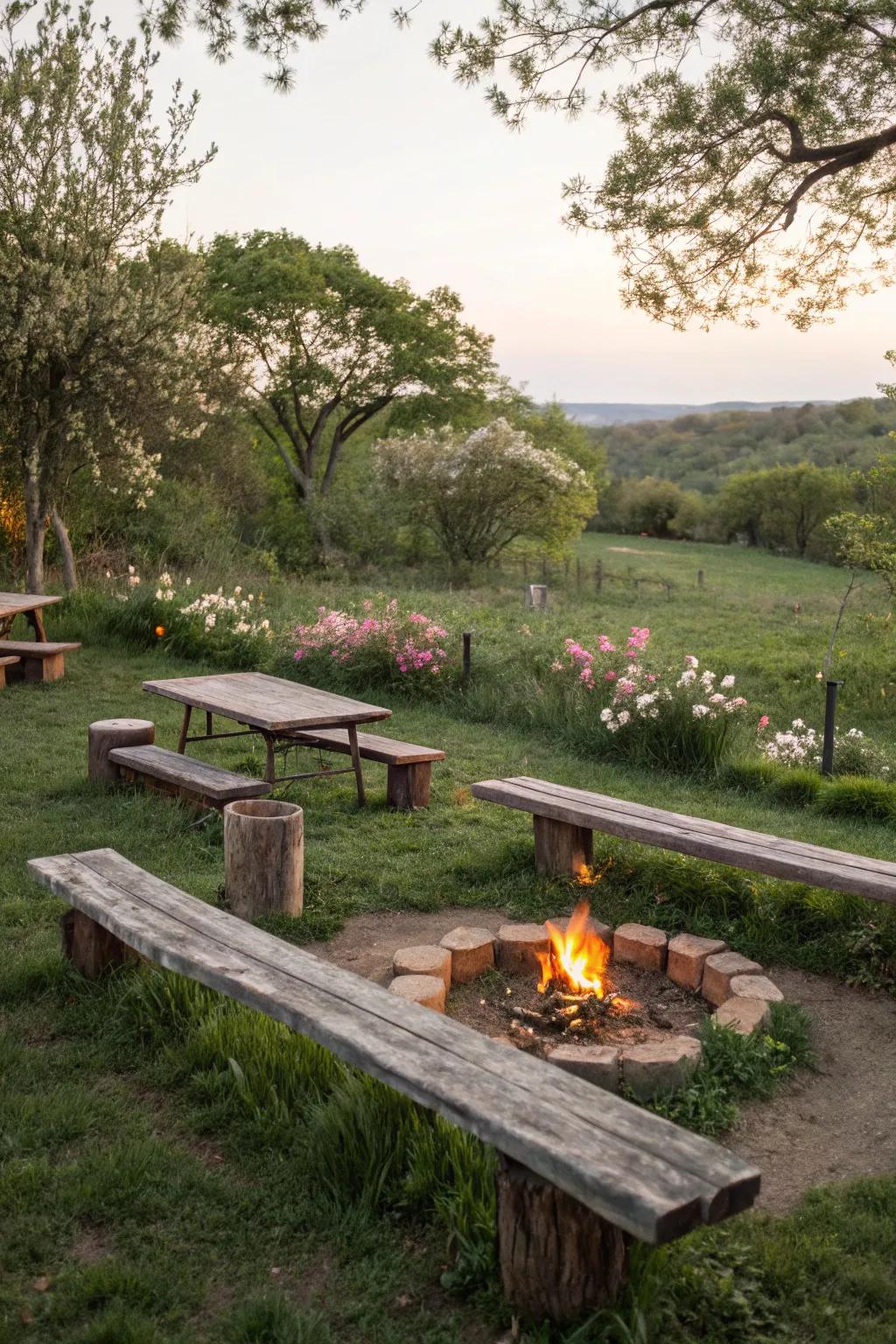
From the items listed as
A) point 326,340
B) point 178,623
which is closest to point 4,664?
point 178,623

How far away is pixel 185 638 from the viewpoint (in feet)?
38.7

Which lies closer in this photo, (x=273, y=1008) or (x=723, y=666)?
(x=273, y=1008)

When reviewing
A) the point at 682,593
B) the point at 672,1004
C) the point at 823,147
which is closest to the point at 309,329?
the point at 682,593

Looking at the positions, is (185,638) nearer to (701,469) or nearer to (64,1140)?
(64,1140)

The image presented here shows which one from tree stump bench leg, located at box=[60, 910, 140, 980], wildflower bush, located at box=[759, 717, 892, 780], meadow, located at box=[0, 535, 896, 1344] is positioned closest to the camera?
meadow, located at box=[0, 535, 896, 1344]

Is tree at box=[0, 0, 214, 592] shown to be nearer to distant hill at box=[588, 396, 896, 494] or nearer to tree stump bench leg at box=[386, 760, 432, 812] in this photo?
tree stump bench leg at box=[386, 760, 432, 812]

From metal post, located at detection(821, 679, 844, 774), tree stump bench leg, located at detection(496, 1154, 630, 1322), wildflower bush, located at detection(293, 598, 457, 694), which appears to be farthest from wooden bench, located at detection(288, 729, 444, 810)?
tree stump bench leg, located at detection(496, 1154, 630, 1322)

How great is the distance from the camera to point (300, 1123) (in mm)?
3102

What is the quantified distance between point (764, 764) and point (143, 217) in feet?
35.8

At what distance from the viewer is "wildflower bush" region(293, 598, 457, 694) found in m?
9.97

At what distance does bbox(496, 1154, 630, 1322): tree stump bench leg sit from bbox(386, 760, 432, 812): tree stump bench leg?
4273mm

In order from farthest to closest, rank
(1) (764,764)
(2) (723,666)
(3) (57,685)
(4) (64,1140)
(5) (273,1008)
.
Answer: (2) (723,666)
(3) (57,685)
(1) (764,764)
(4) (64,1140)
(5) (273,1008)

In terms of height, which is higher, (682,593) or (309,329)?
(309,329)

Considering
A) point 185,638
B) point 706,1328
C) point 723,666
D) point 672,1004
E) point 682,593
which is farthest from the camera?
point 682,593
